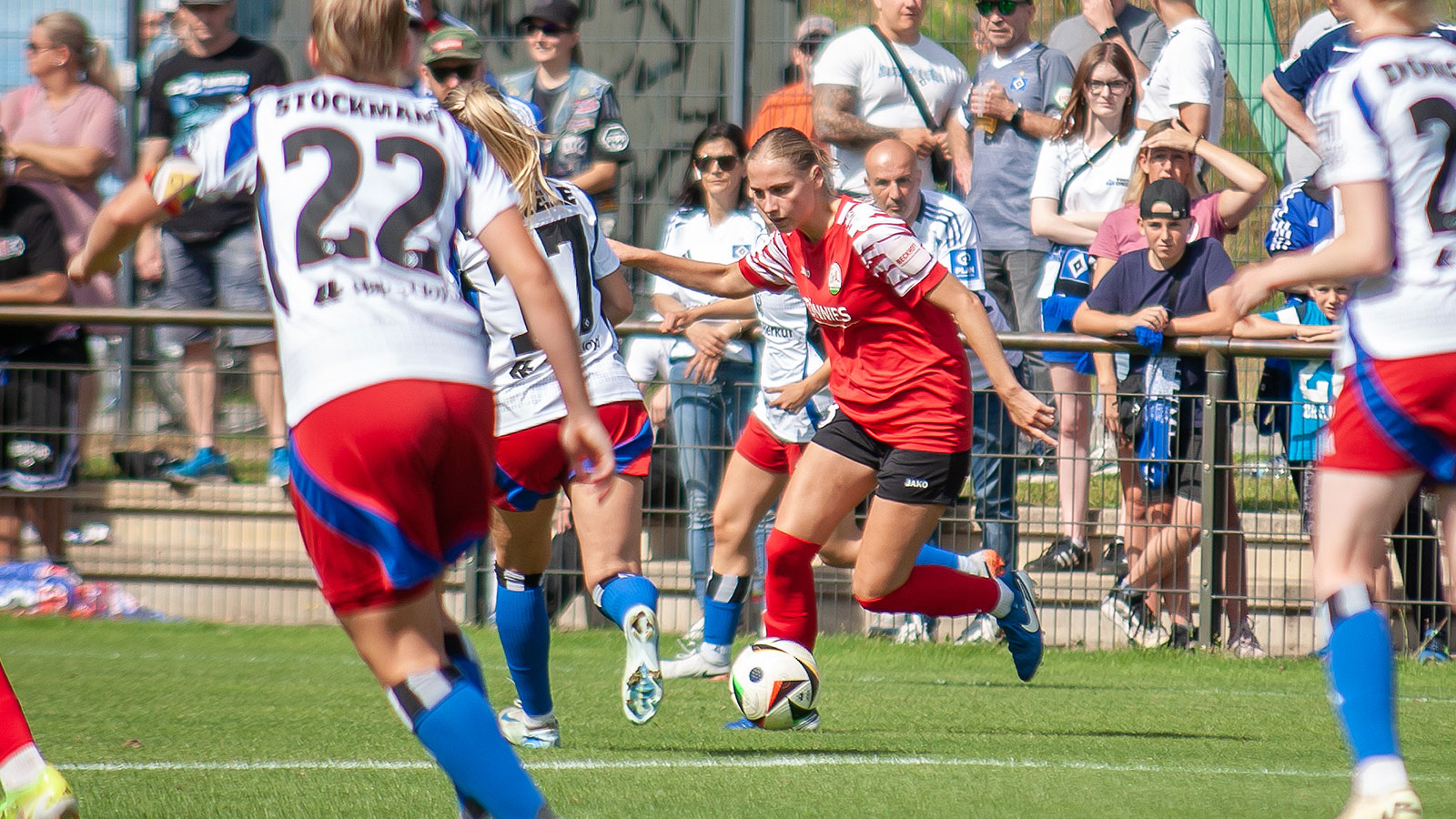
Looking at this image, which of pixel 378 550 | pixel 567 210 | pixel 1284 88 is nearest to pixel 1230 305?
pixel 378 550

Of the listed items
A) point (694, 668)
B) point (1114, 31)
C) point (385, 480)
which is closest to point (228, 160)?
point (385, 480)

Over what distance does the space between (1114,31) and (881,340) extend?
5.06 m

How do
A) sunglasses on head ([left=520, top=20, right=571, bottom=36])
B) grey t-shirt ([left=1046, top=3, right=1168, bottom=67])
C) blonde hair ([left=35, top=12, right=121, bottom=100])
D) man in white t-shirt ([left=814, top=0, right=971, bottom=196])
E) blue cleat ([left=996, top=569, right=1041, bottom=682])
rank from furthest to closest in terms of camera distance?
blonde hair ([left=35, top=12, right=121, bottom=100]), grey t-shirt ([left=1046, top=3, right=1168, bottom=67]), sunglasses on head ([left=520, top=20, right=571, bottom=36]), man in white t-shirt ([left=814, top=0, right=971, bottom=196]), blue cleat ([left=996, top=569, right=1041, bottom=682])

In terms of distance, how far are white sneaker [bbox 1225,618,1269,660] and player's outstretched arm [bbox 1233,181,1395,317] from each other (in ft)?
15.7

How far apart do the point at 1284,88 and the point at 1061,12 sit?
2.14 metres

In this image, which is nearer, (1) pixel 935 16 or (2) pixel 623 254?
(2) pixel 623 254

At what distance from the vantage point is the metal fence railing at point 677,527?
27.3 feet

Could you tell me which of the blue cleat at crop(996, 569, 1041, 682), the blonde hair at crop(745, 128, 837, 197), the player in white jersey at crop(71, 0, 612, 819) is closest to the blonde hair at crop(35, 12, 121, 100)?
the blonde hair at crop(745, 128, 837, 197)

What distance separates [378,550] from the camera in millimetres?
3482

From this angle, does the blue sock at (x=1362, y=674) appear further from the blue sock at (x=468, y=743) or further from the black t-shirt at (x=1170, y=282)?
the black t-shirt at (x=1170, y=282)

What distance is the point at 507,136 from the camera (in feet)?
18.4

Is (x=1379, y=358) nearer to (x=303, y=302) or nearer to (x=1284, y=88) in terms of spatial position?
(x=303, y=302)

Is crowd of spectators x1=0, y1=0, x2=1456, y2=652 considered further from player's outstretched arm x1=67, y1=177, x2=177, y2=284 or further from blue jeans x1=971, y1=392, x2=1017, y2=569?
player's outstretched arm x1=67, y1=177, x2=177, y2=284

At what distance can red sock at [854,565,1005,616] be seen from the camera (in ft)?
21.3
